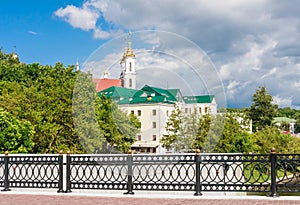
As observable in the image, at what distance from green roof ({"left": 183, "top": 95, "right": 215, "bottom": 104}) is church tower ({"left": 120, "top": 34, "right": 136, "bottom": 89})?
1.39 metres

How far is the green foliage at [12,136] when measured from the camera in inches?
596

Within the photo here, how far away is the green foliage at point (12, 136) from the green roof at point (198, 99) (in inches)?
323

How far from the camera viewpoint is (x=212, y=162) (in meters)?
7.37

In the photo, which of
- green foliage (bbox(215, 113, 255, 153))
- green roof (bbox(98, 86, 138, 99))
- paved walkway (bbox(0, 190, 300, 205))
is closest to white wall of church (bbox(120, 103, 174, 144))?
green roof (bbox(98, 86, 138, 99))

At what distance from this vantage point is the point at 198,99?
31.7ft

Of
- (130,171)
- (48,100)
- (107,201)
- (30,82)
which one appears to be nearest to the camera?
(107,201)

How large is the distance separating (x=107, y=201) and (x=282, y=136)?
75.9 ft

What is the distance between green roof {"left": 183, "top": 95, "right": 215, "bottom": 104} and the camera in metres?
9.50

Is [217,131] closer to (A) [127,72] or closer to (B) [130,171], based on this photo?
(A) [127,72]

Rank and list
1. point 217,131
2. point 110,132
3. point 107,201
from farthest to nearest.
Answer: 1. point 110,132
2. point 217,131
3. point 107,201

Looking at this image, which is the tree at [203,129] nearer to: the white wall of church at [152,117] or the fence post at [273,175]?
the white wall of church at [152,117]

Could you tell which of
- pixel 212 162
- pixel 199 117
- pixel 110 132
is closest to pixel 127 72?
pixel 199 117

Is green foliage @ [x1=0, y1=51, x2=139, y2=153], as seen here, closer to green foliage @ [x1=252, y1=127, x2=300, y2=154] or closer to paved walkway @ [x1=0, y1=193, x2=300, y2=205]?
paved walkway @ [x1=0, y1=193, x2=300, y2=205]

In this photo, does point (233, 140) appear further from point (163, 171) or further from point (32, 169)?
point (32, 169)
